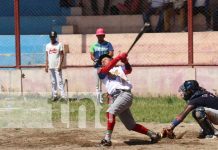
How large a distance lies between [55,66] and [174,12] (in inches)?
158

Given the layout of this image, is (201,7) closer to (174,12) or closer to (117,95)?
(174,12)

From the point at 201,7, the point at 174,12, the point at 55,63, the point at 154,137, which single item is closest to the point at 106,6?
the point at 174,12

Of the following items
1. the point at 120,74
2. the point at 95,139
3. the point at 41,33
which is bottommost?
the point at 95,139

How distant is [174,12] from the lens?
20.3 m

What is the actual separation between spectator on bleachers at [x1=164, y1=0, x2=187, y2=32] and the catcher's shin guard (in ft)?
29.0

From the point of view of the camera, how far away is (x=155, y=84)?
62.8ft

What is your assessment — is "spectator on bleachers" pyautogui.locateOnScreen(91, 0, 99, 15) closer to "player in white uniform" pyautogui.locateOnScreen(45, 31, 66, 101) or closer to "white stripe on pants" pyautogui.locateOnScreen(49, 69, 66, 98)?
"player in white uniform" pyautogui.locateOnScreen(45, 31, 66, 101)

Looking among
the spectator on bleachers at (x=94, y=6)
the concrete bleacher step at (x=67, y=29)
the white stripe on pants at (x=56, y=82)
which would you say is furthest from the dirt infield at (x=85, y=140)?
the spectator on bleachers at (x=94, y=6)

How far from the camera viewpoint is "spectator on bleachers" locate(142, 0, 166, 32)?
67.4ft

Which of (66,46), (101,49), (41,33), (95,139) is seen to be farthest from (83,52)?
(95,139)

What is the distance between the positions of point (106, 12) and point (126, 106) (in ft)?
36.0

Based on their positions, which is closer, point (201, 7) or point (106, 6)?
point (201, 7)

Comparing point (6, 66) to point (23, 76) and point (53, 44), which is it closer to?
point (23, 76)

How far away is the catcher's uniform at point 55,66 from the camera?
18.7 metres
